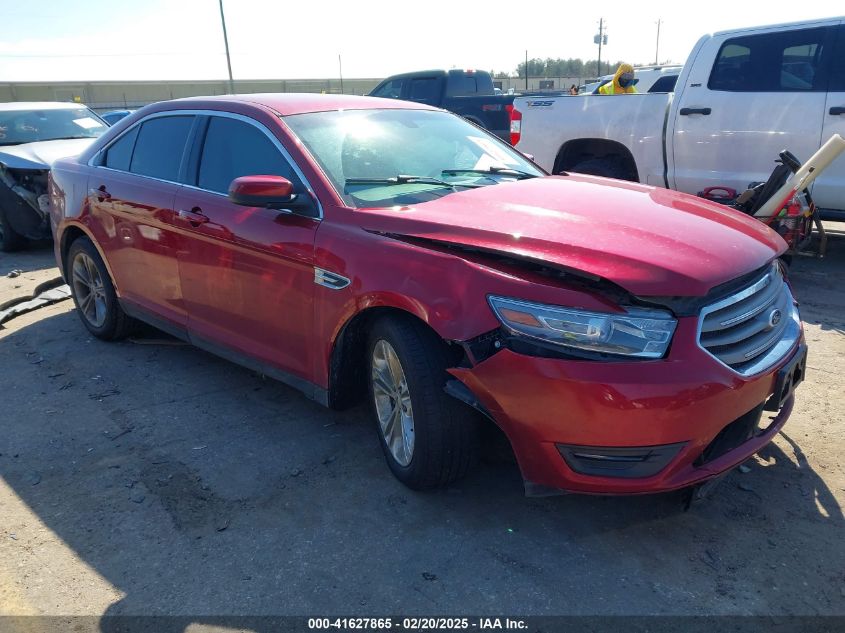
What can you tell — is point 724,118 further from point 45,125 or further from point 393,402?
point 45,125

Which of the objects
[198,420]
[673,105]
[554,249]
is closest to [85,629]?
[198,420]

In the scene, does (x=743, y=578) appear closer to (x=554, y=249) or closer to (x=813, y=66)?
(x=554, y=249)

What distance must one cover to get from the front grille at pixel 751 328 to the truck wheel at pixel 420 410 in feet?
3.31

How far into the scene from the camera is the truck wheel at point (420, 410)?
288 centimetres

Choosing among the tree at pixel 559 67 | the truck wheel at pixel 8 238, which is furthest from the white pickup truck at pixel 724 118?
the tree at pixel 559 67

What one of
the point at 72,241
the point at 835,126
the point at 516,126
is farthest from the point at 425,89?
the point at 72,241

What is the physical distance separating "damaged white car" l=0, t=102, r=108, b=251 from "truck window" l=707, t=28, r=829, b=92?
7646 millimetres

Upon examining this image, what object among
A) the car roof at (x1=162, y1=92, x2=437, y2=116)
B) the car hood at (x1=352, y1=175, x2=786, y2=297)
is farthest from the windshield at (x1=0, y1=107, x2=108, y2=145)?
the car hood at (x1=352, y1=175, x2=786, y2=297)

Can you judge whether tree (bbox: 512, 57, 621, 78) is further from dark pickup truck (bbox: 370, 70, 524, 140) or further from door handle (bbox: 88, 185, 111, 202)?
door handle (bbox: 88, 185, 111, 202)

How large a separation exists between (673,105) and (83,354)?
594 centimetres

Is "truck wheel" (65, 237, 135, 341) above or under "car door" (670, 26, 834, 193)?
under

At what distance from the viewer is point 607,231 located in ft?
9.39

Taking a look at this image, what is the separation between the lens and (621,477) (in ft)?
8.46

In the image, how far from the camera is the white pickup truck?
632 cm
